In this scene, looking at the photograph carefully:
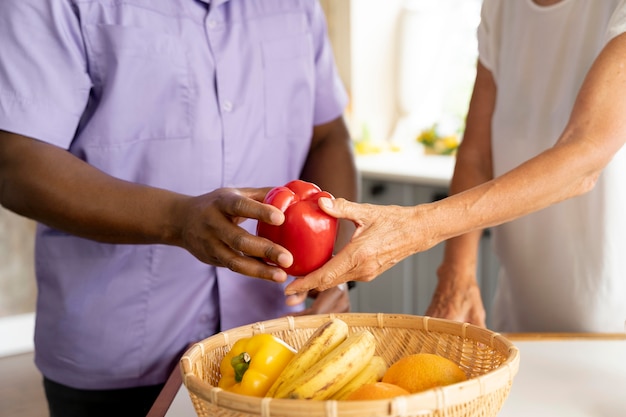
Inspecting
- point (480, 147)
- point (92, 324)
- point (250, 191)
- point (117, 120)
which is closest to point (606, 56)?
point (480, 147)

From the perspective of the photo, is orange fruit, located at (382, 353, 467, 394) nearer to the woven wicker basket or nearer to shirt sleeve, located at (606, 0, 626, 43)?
the woven wicker basket

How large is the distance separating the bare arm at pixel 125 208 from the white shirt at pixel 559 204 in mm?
629

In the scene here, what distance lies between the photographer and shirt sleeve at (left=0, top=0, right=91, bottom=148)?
1.33m

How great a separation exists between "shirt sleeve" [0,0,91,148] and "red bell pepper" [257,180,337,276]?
474mm

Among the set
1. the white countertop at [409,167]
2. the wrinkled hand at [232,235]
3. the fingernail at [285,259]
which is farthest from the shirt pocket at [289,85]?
the white countertop at [409,167]

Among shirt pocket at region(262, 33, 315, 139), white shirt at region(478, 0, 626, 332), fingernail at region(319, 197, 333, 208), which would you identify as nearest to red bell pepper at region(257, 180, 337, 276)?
fingernail at region(319, 197, 333, 208)

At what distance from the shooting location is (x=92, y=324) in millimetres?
1453

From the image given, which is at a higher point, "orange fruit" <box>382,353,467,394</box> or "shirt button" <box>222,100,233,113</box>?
"shirt button" <box>222,100,233,113</box>

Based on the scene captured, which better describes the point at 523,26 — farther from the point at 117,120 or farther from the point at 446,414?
the point at 446,414


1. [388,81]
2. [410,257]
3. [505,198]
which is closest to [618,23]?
[505,198]

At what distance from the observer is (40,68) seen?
53.1 inches

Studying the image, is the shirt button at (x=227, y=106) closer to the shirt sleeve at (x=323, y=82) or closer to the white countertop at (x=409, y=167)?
the shirt sleeve at (x=323, y=82)

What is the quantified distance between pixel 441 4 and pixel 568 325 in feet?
9.19

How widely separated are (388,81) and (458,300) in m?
2.72
